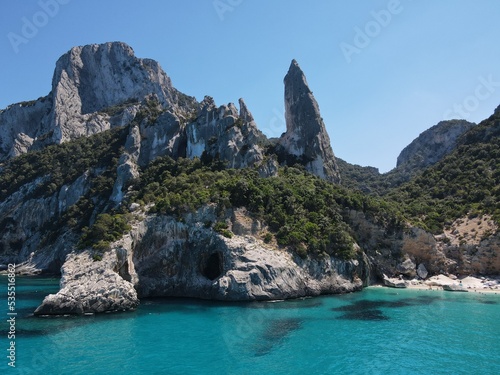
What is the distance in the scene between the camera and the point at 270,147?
82.0m

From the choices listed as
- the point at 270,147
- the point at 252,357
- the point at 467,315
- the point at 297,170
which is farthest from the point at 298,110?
the point at 252,357

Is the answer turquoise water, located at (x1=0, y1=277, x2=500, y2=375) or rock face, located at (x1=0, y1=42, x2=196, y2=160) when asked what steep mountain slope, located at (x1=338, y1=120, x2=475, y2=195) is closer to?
rock face, located at (x1=0, y1=42, x2=196, y2=160)

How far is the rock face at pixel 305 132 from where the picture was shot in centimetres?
7631

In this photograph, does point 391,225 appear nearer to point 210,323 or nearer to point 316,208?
point 316,208

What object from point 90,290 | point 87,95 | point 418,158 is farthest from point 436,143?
point 90,290

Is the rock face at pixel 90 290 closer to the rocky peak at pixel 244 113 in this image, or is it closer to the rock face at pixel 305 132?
the rocky peak at pixel 244 113

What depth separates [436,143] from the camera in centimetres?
11775

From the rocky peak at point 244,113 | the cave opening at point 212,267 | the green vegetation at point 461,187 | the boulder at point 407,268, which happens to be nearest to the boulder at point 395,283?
the boulder at point 407,268

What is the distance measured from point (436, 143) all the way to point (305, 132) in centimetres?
6059

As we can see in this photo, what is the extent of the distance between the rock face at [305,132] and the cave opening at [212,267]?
36.8m

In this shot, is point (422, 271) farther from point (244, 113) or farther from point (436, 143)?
point (436, 143)

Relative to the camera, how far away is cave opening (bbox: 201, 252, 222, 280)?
43.1 metres

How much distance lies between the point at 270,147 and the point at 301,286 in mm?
45139

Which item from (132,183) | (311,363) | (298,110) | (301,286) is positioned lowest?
(311,363)
